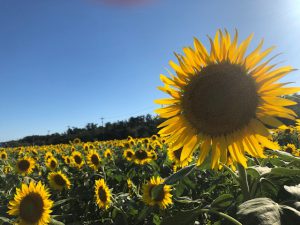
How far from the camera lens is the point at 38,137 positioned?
213 ft

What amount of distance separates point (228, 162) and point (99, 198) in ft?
10.0

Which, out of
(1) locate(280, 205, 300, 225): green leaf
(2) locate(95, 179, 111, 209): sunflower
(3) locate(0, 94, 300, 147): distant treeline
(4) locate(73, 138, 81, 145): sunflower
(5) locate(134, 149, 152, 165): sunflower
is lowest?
(2) locate(95, 179, 111, 209): sunflower

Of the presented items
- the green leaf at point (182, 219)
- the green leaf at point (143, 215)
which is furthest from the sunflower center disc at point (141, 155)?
the green leaf at point (182, 219)

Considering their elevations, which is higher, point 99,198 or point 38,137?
point 38,137

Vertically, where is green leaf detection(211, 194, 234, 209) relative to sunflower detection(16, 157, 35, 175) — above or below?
below

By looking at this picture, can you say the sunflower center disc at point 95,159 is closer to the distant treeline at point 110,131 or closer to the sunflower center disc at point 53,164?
the sunflower center disc at point 53,164

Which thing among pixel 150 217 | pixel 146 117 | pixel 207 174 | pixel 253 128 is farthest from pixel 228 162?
pixel 146 117

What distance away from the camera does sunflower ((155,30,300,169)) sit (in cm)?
245

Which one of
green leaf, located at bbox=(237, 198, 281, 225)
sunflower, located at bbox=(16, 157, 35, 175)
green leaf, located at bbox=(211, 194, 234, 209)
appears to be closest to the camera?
green leaf, located at bbox=(237, 198, 281, 225)

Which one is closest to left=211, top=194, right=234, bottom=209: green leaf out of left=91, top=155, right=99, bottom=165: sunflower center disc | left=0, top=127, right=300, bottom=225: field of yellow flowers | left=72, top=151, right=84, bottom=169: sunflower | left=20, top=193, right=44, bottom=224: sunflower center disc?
left=0, top=127, right=300, bottom=225: field of yellow flowers

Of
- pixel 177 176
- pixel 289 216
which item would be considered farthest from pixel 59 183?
pixel 289 216

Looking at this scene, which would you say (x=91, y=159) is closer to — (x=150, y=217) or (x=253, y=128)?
(x=150, y=217)

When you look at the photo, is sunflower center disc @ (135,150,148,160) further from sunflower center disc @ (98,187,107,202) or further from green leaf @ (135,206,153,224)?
green leaf @ (135,206,153,224)

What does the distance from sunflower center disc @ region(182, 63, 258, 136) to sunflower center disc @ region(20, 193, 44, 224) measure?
8.36ft
